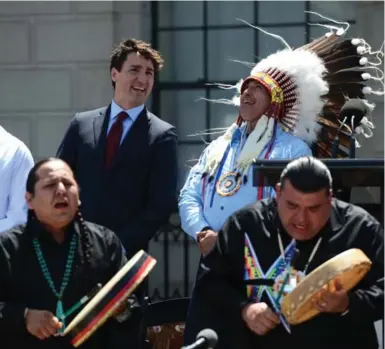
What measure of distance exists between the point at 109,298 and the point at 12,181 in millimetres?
1508

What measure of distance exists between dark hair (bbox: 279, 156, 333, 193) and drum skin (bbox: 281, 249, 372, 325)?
273 millimetres

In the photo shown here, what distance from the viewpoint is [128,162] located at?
5.91 m

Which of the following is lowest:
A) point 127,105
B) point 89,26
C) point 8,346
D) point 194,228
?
point 8,346

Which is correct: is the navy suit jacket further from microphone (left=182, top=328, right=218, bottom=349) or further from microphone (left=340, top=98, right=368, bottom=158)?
microphone (left=182, top=328, right=218, bottom=349)

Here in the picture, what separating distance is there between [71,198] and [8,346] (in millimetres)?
623

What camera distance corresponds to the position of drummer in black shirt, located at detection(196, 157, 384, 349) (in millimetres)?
4430

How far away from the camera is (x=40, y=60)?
9133mm

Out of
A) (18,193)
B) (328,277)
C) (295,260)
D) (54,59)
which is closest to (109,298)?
(295,260)

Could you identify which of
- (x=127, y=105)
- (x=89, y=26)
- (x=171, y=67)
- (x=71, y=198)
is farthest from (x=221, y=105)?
(x=71, y=198)

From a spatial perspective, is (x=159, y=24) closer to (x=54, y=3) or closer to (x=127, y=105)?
(x=54, y=3)

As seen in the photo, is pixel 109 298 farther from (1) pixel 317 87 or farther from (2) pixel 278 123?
(1) pixel 317 87

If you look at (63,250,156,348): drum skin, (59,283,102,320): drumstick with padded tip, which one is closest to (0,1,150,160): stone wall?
(59,283,102,320): drumstick with padded tip

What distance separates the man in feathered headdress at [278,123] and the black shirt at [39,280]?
944 millimetres

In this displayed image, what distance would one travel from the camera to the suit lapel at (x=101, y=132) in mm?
5949
